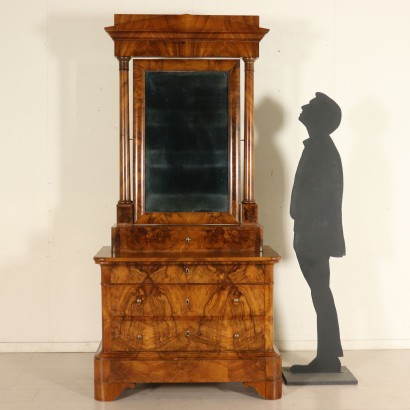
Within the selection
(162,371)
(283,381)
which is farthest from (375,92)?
(162,371)

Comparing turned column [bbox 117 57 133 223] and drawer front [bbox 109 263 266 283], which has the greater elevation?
turned column [bbox 117 57 133 223]

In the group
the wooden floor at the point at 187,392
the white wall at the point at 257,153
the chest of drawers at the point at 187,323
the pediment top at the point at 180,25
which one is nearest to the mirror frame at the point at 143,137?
the pediment top at the point at 180,25

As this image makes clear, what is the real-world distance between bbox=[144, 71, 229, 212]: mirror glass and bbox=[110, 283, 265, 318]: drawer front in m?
0.46

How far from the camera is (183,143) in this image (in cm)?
386

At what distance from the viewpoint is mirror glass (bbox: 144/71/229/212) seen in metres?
3.85

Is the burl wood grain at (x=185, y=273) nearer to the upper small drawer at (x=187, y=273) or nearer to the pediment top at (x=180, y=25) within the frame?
the upper small drawer at (x=187, y=273)

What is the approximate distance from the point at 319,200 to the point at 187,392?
50.7 inches

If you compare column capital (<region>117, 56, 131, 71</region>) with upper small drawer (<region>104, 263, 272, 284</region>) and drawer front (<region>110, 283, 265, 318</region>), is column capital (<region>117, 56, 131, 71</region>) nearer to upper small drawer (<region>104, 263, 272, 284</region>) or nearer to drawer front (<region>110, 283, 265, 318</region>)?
upper small drawer (<region>104, 263, 272, 284</region>)

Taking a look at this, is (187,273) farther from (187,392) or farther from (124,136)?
(124,136)

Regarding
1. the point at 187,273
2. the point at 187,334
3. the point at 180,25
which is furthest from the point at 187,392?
the point at 180,25

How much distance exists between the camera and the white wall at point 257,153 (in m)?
4.46

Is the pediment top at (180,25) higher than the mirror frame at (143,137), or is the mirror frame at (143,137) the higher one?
the pediment top at (180,25)

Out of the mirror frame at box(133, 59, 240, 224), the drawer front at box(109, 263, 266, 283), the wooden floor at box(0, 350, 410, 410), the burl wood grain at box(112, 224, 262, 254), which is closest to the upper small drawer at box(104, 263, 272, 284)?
the drawer front at box(109, 263, 266, 283)

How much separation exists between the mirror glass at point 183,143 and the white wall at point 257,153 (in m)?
0.72
